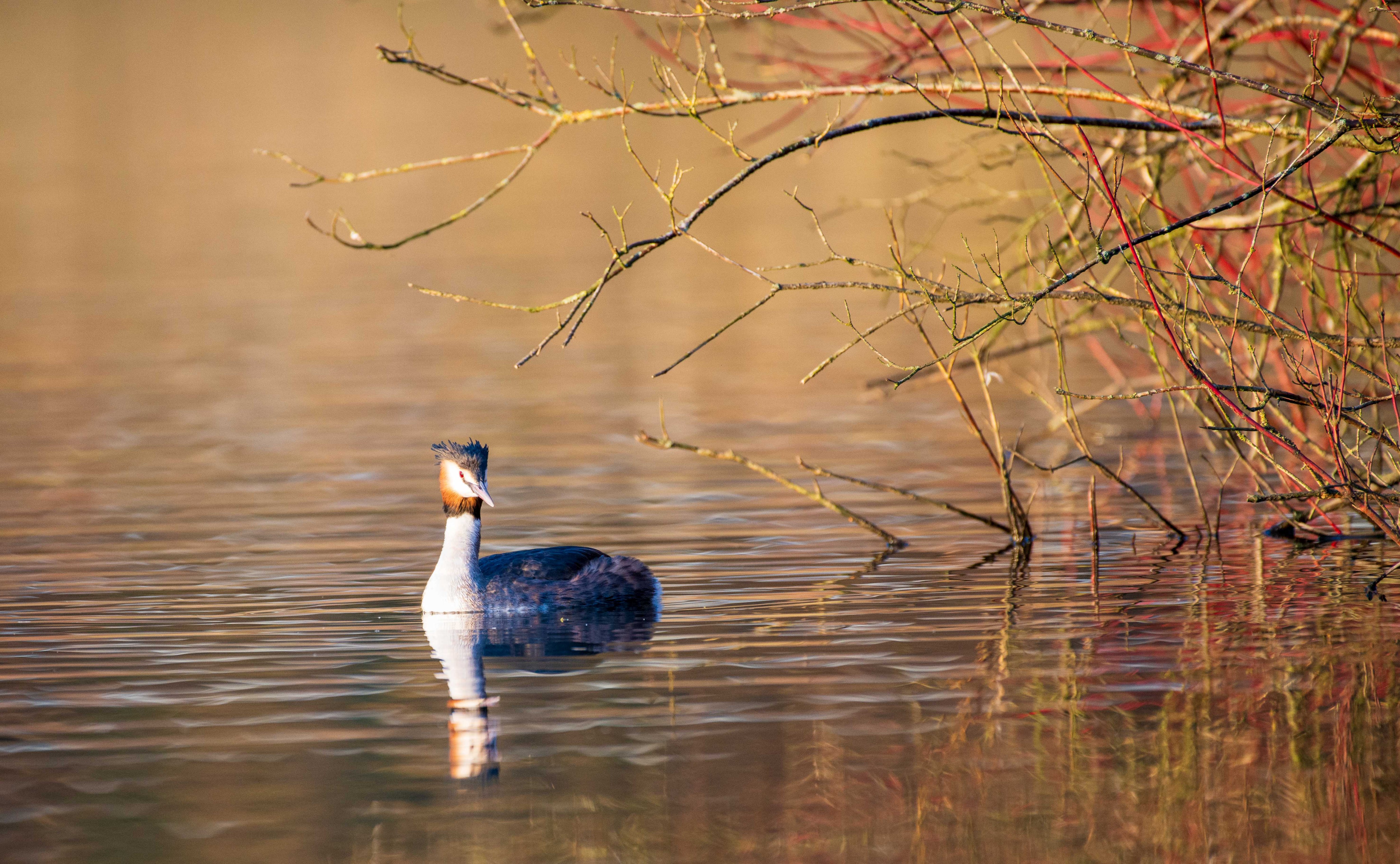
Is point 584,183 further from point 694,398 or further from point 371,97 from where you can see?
point 371,97

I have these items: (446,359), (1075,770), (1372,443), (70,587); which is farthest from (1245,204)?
(446,359)

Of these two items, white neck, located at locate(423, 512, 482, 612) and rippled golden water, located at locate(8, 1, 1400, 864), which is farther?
white neck, located at locate(423, 512, 482, 612)

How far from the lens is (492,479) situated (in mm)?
15438

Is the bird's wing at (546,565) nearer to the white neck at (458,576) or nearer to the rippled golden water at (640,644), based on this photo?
the white neck at (458,576)

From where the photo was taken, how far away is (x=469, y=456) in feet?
34.3

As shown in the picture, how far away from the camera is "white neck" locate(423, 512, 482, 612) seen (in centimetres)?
1025

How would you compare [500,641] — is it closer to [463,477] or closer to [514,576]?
[514,576]

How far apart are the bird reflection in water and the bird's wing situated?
204 millimetres

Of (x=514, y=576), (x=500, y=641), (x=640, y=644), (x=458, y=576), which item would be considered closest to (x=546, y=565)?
(x=514, y=576)

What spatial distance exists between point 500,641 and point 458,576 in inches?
22.4

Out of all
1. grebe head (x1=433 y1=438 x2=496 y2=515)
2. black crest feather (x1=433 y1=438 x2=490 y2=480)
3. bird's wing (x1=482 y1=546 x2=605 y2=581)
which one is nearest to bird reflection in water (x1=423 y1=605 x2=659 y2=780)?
bird's wing (x1=482 y1=546 x2=605 y2=581)

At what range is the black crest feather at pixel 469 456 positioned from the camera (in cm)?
1041

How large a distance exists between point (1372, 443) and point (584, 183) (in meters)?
33.2

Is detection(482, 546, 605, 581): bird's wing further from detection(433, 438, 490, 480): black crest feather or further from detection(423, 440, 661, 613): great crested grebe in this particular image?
detection(433, 438, 490, 480): black crest feather
